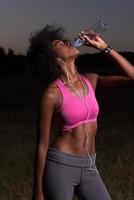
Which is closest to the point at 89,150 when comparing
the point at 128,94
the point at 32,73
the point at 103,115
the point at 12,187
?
the point at 32,73

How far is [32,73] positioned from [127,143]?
8000 mm

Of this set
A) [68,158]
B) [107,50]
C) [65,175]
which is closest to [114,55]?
[107,50]

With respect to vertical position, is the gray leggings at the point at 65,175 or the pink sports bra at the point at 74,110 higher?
the pink sports bra at the point at 74,110

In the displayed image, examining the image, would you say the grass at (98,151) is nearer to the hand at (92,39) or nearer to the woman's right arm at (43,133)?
the woman's right arm at (43,133)

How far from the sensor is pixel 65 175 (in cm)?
409

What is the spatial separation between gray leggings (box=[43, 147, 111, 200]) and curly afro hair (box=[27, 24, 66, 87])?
482mm

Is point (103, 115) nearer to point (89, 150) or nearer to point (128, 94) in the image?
point (128, 94)

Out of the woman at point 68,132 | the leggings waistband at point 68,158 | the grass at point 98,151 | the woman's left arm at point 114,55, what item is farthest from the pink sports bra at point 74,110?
the grass at point 98,151

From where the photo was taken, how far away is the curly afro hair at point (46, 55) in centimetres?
423

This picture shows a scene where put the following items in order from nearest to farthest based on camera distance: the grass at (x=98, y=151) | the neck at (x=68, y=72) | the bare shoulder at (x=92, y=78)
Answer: the neck at (x=68, y=72)
the bare shoulder at (x=92, y=78)
the grass at (x=98, y=151)

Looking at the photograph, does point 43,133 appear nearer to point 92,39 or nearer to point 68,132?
point 68,132

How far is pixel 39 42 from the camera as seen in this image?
4.27 meters

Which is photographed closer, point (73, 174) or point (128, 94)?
point (73, 174)

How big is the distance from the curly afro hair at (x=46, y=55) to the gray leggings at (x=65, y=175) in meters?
0.48
